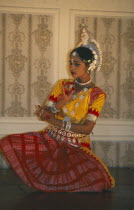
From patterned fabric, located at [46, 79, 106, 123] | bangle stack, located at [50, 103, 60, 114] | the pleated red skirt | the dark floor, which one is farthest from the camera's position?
bangle stack, located at [50, 103, 60, 114]

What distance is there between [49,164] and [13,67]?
1.73 meters

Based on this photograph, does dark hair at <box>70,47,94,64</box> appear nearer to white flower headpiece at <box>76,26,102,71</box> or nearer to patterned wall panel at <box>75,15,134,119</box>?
white flower headpiece at <box>76,26,102,71</box>

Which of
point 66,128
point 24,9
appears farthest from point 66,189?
point 24,9

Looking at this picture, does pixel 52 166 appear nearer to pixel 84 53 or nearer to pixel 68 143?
pixel 68 143

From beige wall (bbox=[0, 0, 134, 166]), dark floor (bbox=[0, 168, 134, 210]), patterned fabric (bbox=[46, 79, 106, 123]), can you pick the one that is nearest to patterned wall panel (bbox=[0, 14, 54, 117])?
beige wall (bbox=[0, 0, 134, 166])

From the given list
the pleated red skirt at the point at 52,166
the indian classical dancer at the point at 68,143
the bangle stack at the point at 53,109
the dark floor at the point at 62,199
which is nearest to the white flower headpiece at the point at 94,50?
the indian classical dancer at the point at 68,143

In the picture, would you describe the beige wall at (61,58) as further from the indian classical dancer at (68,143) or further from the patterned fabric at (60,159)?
the patterned fabric at (60,159)

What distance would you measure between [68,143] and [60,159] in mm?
199

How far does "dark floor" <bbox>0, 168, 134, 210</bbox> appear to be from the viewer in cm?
272

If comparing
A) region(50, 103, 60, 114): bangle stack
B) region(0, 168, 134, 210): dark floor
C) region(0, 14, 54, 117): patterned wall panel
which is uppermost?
region(0, 14, 54, 117): patterned wall panel

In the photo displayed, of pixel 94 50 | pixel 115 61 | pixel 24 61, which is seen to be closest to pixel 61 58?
pixel 24 61

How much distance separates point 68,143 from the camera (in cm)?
331

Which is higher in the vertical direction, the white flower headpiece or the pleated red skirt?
the white flower headpiece

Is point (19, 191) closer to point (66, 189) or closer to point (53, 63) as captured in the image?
point (66, 189)
